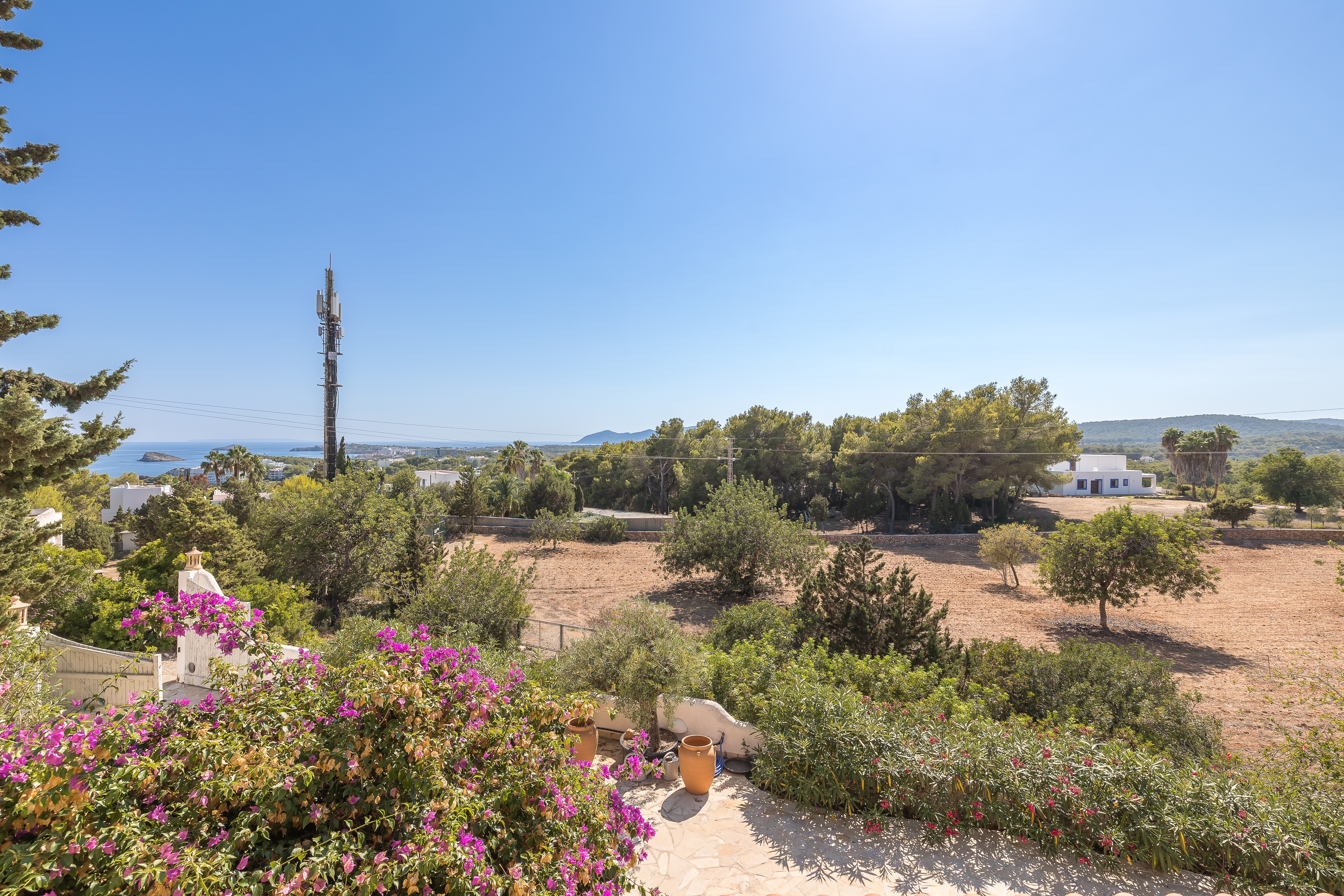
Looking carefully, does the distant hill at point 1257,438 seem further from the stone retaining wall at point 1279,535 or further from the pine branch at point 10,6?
the pine branch at point 10,6

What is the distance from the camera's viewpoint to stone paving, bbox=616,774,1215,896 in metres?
4.16

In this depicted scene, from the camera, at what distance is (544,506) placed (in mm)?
30359

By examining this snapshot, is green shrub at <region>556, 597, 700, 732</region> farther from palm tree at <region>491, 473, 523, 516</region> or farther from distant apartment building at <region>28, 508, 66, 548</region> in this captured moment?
palm tree at <region>491, 473, 523, 516</region>

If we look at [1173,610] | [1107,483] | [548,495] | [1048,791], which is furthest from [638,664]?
[1107,483]

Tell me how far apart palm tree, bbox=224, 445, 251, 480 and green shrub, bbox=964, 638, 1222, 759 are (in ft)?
133

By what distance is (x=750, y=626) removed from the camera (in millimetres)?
9125

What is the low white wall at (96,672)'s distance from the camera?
708 cm

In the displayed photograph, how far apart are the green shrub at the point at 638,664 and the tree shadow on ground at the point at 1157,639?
9603 millimetres

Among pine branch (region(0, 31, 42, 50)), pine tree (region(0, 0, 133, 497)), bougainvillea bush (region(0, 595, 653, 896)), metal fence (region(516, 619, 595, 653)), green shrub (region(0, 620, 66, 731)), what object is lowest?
metal fence (region(516, 619, 595, 653))

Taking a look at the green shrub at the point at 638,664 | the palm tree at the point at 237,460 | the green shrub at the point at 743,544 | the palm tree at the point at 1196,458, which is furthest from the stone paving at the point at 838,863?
the palm tree at the point at 1196,458

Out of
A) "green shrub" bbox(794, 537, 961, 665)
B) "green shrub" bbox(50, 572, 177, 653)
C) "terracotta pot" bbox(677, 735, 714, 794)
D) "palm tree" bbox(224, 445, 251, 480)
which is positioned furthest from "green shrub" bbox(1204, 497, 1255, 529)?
"palm tree" bbox(224, 445, 251, 480)

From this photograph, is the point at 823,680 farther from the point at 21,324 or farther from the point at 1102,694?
the point at 21,324

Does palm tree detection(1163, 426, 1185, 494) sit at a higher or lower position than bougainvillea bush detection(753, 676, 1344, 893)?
higher

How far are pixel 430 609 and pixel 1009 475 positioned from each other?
1201 inches
